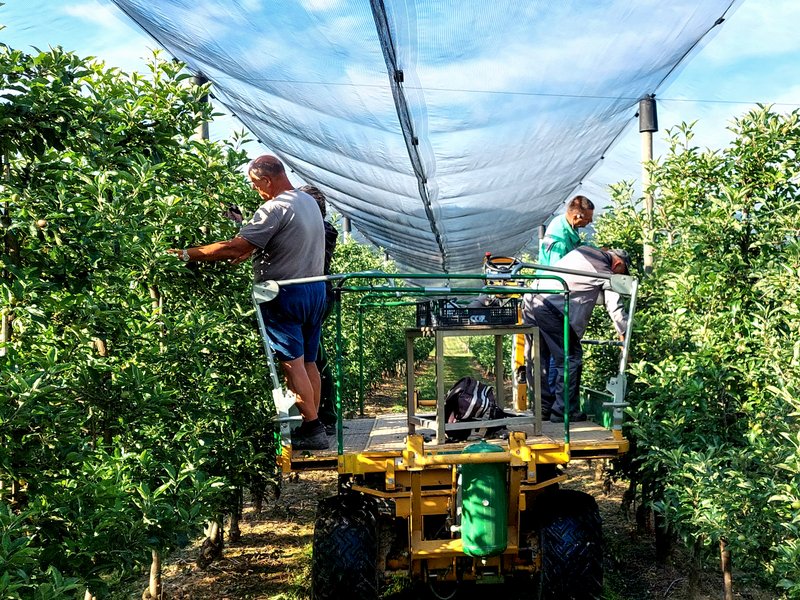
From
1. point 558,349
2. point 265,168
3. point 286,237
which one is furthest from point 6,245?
point 558,349

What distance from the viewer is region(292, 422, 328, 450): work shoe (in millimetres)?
4746

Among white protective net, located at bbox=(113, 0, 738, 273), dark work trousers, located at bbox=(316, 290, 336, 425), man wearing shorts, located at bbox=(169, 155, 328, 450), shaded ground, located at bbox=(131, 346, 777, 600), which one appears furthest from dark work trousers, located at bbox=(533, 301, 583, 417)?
white protective net, located at bbox=(113, 0, 738, 273)

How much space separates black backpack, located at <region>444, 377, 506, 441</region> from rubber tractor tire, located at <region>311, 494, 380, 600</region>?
874mm

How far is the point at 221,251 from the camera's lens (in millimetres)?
4402

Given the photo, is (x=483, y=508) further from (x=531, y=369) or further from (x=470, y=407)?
(x=531, y=369)

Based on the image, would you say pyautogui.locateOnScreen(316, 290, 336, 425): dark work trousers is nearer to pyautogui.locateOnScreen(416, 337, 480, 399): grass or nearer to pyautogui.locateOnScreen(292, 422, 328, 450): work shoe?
pyautogui.locateOnScreen(292, 422, 328, 450): work shoe

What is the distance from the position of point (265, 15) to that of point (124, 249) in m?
3.08

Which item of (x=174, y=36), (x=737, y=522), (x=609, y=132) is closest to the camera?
(x=737, y=522)

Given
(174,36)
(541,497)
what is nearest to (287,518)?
(541,497)

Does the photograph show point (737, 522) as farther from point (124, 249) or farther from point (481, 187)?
point (481, 187)

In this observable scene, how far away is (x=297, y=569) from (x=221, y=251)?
10.8ft

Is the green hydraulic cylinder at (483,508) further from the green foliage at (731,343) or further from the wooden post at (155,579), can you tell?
the wooden post at (155,579)

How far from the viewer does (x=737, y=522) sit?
3.80 m

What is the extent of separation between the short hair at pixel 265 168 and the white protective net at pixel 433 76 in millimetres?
1133
